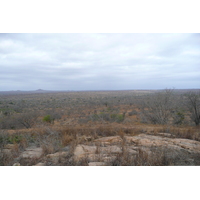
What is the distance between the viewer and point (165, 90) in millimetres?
10188

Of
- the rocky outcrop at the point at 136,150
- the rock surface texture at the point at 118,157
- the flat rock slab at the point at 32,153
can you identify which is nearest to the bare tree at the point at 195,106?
the rocky outcrop at the point at 136,150

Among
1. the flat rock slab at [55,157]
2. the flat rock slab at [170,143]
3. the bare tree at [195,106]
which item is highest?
the bare tree at [195,106]

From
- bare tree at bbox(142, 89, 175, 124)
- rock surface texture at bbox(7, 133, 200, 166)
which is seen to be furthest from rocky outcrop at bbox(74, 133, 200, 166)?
bare tree at bbox(142, 89, 175, 124)

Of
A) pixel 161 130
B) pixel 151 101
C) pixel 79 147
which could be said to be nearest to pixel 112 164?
pixel 79 147

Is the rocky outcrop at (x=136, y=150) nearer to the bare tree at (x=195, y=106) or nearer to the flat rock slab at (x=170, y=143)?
the flat rock slab at (x=170, y=143)

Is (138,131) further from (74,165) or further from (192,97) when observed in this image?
(192,97)

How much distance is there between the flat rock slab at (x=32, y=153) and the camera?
14.0 feet

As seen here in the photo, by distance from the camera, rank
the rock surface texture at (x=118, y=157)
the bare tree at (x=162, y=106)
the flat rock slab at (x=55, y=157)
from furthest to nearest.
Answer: the bare tree at (x=162, y=106)
the flat rock slab at (x=55, y=157)
the rock surface texture at (x=118, y=157)

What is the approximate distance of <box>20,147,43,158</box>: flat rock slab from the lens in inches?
168

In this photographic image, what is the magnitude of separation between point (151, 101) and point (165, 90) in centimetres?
138

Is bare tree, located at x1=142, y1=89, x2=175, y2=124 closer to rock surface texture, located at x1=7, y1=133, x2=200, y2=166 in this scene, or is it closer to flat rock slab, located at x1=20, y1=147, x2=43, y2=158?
rock surface texture, located at x1=7, y1=133, x2=200, y2=166

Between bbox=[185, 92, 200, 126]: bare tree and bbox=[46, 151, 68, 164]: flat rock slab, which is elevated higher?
bbox=[185, 92, 200, 126]: bare tree

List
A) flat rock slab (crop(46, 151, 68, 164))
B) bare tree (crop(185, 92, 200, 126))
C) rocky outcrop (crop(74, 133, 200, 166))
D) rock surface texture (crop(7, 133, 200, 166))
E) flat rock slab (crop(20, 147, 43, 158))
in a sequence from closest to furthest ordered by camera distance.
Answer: rock surface texture (crop(7, 133, 200, 166)) < rocky outcrop (crop(74, 133, 200, 166)) < flat rock slab (crop(46, 151, 68, 164)) < flat rock slab (crop(20, 147, 43, 158)) < bare tree (crop(185, 92, 200, 126))

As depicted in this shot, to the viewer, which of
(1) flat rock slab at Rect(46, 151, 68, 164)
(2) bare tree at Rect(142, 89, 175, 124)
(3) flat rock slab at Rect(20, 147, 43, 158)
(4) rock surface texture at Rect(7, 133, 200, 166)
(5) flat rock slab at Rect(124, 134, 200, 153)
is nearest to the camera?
(4) rock surface texture at Rect(7, 133, 200, 166)
